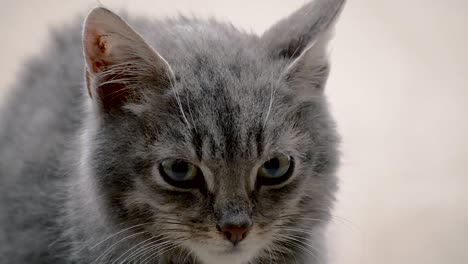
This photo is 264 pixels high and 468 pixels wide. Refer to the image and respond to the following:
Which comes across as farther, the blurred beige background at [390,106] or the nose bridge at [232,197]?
the blurred beige background at [390,106]

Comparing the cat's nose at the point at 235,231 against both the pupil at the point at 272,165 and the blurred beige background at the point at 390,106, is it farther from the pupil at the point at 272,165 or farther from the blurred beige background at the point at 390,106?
the blurred beige background at the point at 390,106

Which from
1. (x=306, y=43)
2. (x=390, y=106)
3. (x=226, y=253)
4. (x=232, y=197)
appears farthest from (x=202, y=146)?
(x=390, y=106)

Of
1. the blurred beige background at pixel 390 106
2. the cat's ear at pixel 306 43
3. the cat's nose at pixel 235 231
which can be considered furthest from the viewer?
the blurred beige background at pixel 390 106

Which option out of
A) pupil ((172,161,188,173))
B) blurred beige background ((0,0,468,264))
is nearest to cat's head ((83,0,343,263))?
pupil ((172,161,188,173))

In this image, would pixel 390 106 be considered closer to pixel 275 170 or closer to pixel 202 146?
pixel 275 170

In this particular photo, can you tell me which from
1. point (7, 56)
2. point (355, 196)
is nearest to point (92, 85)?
point (355, 196)

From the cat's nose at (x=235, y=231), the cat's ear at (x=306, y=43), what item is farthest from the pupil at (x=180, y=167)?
the cat's ear at (x=306, y=43)
